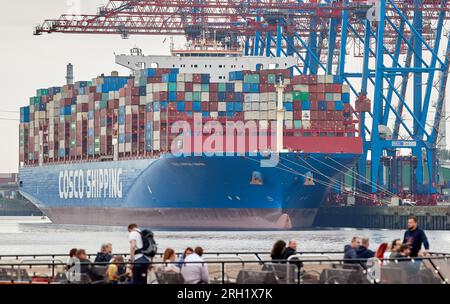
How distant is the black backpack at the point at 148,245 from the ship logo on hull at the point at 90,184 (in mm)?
69548

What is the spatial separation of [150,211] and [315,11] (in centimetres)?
1633

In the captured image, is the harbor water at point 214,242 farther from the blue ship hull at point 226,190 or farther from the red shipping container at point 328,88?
the red shipping container at point 328,88

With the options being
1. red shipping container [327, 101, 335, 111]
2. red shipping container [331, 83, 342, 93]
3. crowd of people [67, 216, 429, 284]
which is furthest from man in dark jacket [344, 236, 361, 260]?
red shipping container [331, 83, 342, 93]

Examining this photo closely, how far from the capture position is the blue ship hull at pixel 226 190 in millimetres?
85688

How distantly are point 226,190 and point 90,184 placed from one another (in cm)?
1792

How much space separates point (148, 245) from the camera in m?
24.3

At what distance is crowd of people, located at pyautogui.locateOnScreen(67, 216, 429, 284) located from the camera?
21.7 m

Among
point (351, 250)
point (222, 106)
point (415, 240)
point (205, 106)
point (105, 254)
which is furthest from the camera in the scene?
point (222, 106)

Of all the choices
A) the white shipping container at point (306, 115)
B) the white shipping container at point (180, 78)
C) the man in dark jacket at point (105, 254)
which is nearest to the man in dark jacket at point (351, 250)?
the man in dark jacket at point (105, 254)

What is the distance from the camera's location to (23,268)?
23938mm

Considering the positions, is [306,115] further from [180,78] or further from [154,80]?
[154,80]

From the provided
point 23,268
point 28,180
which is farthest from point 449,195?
point 23,268

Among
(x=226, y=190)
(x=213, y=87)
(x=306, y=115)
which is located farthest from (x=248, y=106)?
(x=226, y=190)
